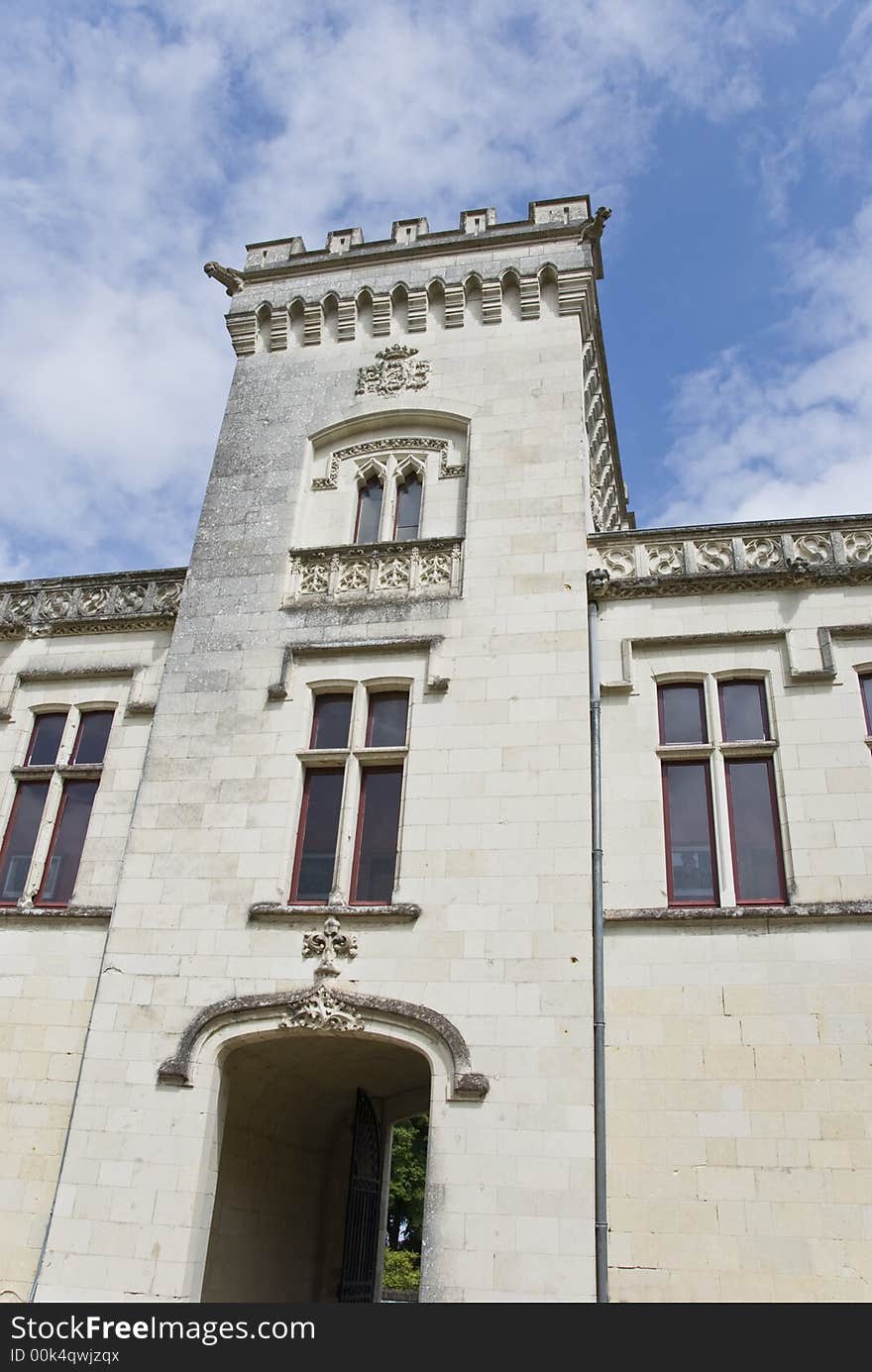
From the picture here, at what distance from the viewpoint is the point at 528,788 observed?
11.7 m

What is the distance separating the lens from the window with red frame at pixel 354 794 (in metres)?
12.0

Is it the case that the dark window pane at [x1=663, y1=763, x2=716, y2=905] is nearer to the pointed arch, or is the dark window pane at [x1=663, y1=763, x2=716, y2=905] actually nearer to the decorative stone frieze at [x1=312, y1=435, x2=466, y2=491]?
the pointed arch

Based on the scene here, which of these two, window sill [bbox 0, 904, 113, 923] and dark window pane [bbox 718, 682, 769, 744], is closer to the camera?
dark window pane [bbox 718, 682, 769, 744]

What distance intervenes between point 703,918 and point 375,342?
998cm

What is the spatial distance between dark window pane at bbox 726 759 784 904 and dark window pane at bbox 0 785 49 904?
8.74 metres

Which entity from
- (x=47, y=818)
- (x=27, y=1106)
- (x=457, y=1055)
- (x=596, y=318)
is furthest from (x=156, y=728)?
(x=596, y=318)

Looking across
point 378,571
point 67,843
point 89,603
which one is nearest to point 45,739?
point 67,843

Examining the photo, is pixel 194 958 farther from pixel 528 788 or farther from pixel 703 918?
pixel 703 918

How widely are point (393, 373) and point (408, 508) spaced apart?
2.27m

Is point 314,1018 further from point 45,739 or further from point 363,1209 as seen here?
point 45,739

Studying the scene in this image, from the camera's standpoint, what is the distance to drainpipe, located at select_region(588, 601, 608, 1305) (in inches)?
372

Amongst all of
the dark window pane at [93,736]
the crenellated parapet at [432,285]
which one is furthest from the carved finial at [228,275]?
the dark window pane at [93,736]

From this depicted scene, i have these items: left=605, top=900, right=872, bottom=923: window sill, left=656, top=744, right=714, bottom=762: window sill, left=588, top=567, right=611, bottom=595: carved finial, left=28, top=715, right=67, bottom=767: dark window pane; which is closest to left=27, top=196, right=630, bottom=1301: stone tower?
left=588, top=567, right=611, bottom=595: carved finial

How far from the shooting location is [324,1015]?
10.8 m
